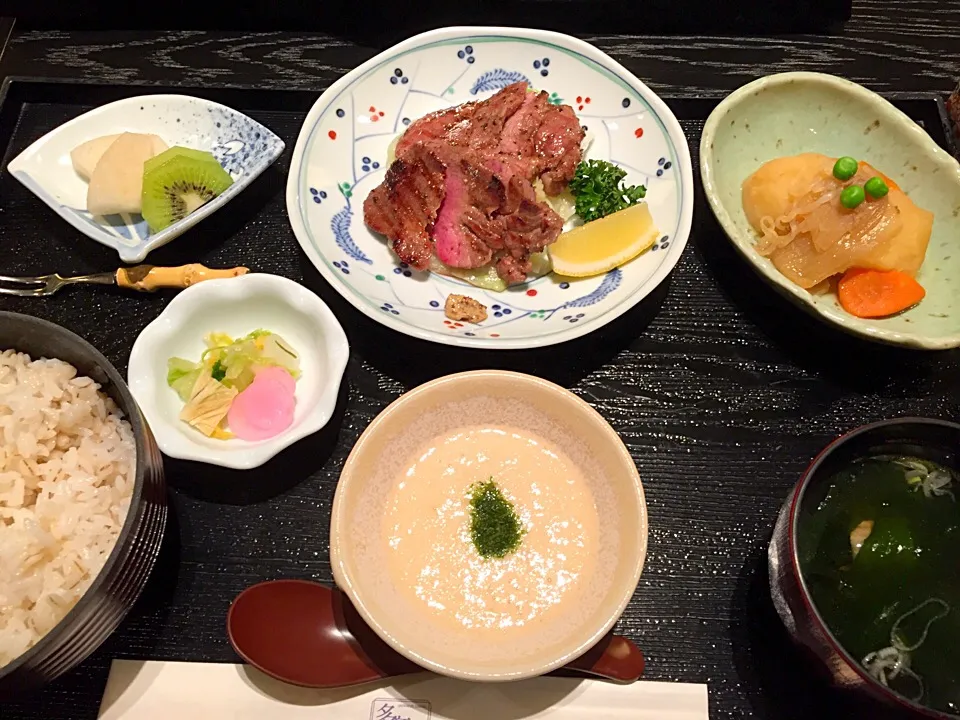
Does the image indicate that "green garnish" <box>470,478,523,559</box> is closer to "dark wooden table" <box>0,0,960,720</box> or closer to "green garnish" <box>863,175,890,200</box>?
"dark wooden table" <box>0,0,960,720</box>

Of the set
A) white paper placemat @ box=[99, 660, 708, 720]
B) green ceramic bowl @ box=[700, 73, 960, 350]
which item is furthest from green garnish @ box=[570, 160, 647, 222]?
white paper placemat @ box=[99, 660, 708, 720]

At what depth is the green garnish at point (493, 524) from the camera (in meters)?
1.64

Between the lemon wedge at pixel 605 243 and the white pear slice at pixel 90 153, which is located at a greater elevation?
the white pear slice at pixel 90 153

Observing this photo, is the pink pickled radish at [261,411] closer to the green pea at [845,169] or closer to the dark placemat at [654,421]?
the dark placemat at [654,421]

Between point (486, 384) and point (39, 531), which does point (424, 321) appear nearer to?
point (486, 384)

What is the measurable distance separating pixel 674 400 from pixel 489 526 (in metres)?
0.72

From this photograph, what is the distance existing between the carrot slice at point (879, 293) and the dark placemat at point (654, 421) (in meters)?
0.12

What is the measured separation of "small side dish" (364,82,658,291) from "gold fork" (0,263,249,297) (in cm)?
54

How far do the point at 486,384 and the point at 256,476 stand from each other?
2.30ft

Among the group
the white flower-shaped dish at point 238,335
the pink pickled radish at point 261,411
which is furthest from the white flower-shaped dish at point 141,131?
the pink pickled radish at point 261,411

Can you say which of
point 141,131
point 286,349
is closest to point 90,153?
point 141,131

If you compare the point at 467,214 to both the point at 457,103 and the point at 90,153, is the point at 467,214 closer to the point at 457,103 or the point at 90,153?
the point at 457,103

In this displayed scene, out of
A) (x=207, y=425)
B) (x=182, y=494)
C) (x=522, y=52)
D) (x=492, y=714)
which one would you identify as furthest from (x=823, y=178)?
(x=182, y=494)

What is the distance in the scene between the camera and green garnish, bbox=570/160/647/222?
7.26 ft
